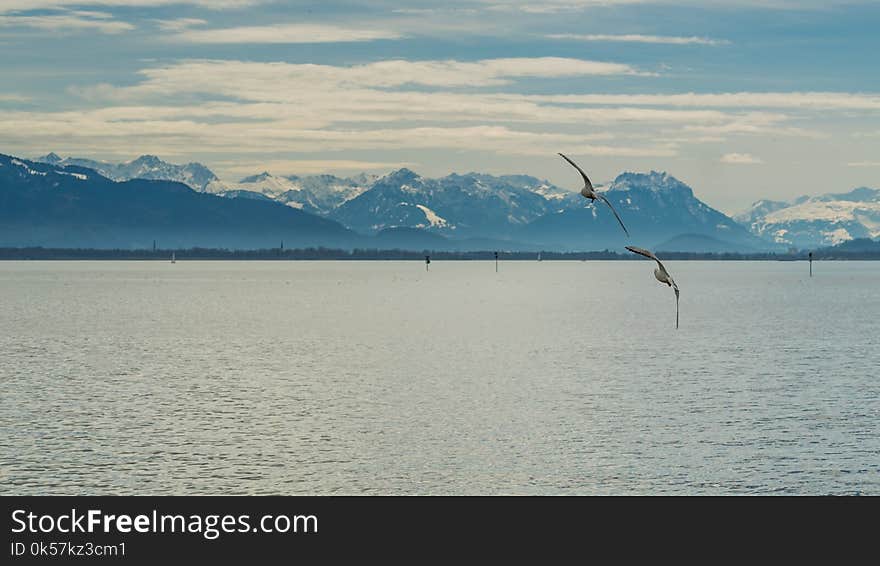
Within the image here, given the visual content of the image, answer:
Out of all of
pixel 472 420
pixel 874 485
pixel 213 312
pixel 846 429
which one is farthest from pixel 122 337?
pixel 874 485

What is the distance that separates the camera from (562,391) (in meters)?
73.1

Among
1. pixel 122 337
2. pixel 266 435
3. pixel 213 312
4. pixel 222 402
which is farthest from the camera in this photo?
pixel 213 312

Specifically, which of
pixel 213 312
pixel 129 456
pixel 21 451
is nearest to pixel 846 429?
pixel 129 456

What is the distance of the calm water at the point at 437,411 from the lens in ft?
151

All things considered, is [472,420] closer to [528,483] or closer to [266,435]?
[266,435]

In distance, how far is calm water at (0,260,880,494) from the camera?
4600 cm

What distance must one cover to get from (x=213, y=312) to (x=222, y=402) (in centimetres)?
9754

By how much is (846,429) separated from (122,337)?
73.3 metres

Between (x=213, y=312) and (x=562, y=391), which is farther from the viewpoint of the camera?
(x=213, y=312)

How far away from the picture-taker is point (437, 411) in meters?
64.4
